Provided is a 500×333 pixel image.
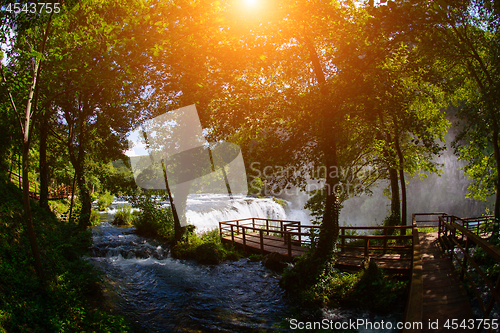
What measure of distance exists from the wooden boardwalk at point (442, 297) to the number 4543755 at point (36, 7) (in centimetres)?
788

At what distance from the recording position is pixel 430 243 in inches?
430

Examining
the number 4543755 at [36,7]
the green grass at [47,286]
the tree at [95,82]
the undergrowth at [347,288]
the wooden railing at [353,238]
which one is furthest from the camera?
the wooden railing at [353,238]

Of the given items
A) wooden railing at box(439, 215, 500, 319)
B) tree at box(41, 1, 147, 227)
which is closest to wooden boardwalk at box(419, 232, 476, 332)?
wooden railing at box(439, 215, 500, 319)

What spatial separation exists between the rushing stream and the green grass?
1158 millimetres

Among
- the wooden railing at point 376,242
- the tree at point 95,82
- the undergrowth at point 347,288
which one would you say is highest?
the tree at point 95,82

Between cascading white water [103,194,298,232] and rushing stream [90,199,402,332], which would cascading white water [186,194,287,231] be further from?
rushing stream [90,199,402,332]

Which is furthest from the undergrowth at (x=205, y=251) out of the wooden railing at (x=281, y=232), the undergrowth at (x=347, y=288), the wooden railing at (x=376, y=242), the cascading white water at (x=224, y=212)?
the wooden railing at (x=376, y=242)

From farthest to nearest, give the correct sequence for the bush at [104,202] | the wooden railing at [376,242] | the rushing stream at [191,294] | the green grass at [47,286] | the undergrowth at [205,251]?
1. the bush at [104,202]
2. the undergrowth at [205,251]
3. the wooden railing at [376,242]
4. the rushing stream at [191,294]
5. the green grass at [47,286]

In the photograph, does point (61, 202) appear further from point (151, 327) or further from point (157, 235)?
point (151, 327)

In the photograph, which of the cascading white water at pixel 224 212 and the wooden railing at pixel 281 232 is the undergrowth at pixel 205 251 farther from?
the cascading white water at pixel 224 212

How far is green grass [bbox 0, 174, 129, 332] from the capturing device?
4.55 metres

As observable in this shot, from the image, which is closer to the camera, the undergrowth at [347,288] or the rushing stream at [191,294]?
the rushing stream at [191,294]

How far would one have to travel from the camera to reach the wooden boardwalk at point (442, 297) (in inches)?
163

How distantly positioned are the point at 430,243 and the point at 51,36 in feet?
44.9
